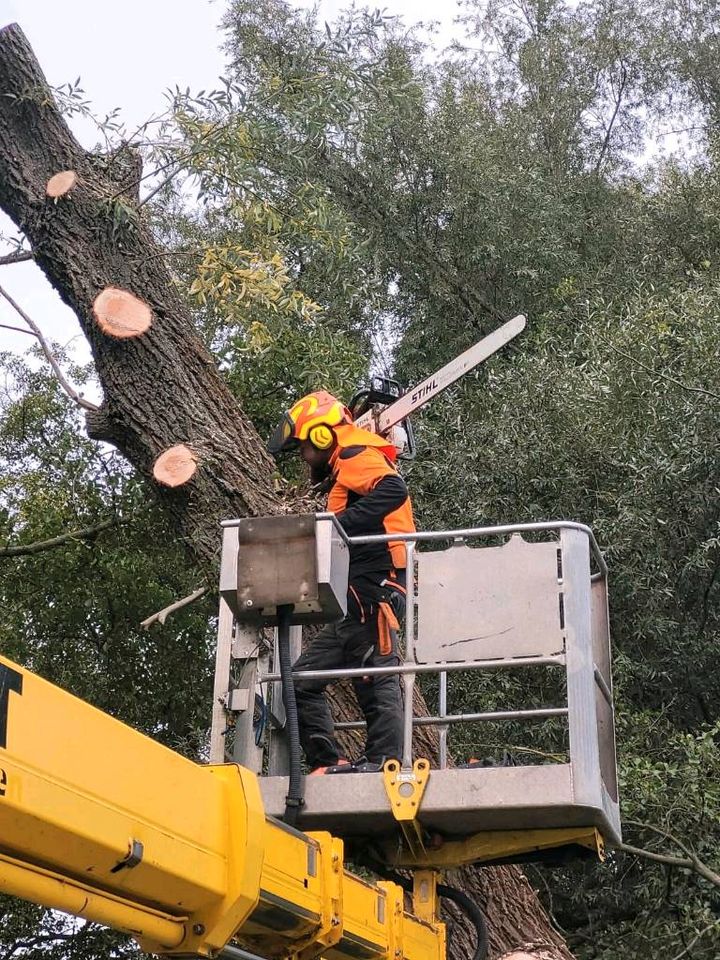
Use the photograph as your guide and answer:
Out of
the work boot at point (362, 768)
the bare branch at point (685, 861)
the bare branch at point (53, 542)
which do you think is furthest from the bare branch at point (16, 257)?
the bare branch at point (685, 861)

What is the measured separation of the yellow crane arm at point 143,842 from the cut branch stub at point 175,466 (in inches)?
132

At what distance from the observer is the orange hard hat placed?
17.2ft

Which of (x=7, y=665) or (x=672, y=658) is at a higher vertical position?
(x=672, y=658)

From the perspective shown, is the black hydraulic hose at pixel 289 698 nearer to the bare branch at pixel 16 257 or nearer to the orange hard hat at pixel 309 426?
the orange hard hat at pixel 309 426

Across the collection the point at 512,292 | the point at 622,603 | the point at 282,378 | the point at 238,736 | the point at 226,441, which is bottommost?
the point at 238,736

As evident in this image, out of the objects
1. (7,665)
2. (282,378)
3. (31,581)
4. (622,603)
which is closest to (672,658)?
(622,603)

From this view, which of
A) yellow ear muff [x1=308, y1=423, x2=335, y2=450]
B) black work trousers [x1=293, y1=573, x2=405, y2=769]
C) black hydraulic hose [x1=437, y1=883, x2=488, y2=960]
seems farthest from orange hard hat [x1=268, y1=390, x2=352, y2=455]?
black hydraulic hose [x1=437, y1=883, x2=488, y2=960]

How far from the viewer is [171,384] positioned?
686cm

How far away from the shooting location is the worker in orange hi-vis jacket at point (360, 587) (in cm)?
486

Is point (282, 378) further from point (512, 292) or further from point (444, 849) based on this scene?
point (444, 849)

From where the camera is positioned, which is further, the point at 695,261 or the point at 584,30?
the point at 584,30

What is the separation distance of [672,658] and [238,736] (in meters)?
5.77

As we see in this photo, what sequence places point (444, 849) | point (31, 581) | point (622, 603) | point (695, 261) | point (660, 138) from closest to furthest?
point (444, 849) < point (622, 603) < point (31, 581) < point (695, 261) < point (660, 138)

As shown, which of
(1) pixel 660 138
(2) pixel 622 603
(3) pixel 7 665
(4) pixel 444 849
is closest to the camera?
(3) pixel 7 665
